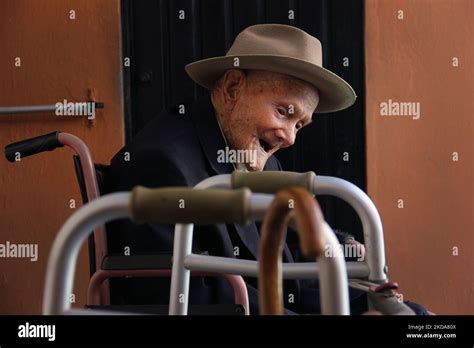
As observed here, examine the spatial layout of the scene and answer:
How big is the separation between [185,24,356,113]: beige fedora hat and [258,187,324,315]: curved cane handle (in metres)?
0.64

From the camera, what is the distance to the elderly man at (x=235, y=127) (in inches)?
34.6

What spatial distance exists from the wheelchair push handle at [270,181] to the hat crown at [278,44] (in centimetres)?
49

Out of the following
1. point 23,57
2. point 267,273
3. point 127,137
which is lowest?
point 267,273

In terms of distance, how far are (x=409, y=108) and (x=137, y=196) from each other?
3.62 feet

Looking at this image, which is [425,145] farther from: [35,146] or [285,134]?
[35,146]

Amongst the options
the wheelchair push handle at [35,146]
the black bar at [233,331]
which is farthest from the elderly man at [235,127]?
the black bar at [233,331]

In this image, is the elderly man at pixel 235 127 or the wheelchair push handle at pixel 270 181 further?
the elderly man at pixel 235 127

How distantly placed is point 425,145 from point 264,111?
52 centimetres

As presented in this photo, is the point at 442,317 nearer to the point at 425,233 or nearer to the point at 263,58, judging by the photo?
the point at 263,58

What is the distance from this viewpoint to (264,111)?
0.99m

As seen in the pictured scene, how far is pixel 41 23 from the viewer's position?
132 centimetres

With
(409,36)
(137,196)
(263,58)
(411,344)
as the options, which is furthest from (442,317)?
(409,36)

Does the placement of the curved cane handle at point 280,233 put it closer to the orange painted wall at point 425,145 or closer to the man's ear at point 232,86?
the man's ear at point 232,86

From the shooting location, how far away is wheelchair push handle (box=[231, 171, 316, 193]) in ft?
1.71
